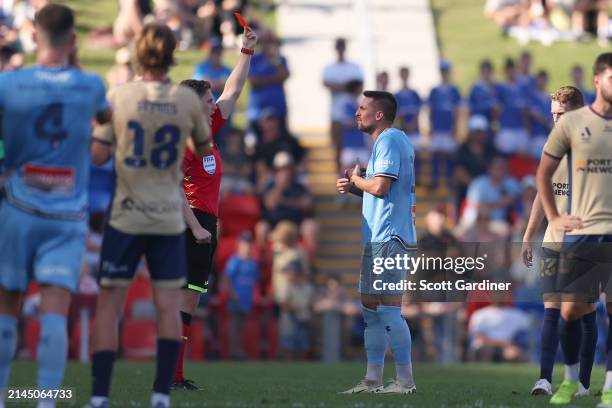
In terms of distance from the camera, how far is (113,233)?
27.1ft

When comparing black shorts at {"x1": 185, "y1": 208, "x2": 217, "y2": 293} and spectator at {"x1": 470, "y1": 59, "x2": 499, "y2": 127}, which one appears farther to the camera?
spectator at {"x1": 470, "y1": 59, "x2": 499, "y2": 127}

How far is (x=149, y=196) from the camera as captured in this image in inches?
324

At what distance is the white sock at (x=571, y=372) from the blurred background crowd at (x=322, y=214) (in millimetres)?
5014

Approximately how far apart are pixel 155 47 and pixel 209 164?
9.10 feet

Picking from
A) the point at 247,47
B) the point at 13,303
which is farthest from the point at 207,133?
the point at 247,47

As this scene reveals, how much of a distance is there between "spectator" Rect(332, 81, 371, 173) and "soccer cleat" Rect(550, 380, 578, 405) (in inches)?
497

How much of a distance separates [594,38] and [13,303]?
3045 centimetres

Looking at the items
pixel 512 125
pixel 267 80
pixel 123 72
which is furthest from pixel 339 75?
pixel 123 72

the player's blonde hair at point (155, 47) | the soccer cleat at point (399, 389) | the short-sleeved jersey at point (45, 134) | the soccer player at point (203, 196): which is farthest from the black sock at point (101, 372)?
the soccer cleat at point (399, 389)

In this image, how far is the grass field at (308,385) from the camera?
9.68 m

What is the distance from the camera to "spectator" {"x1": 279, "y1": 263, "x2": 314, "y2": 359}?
19.7 meters

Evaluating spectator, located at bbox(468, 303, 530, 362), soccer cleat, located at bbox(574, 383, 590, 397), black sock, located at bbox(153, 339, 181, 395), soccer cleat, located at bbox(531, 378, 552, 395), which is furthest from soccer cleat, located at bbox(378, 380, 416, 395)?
spectator, located at bbox(468, 303, 530, 362)

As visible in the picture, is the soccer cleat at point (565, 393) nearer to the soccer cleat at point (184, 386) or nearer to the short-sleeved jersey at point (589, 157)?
the short-sleeved jersey at point (589, 157)

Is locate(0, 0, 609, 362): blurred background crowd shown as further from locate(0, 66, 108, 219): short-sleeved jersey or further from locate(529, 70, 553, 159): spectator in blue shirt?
locate(0, 66, 108, 219): short-sleeved jersey
